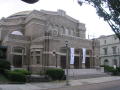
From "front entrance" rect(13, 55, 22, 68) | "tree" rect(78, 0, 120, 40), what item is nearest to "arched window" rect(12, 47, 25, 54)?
"front entrance" rect(13, 55, 22, 68)

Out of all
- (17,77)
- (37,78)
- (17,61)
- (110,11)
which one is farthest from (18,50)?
(110,11)

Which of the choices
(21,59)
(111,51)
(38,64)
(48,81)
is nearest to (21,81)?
(48,81)

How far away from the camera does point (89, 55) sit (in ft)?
144

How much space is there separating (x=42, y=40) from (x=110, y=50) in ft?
129

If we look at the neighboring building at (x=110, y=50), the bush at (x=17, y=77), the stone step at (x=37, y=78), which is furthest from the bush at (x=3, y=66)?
the neighboring building at (x=110, y=50)

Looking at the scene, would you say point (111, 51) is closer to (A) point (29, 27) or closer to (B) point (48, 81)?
(A) point (29, 27)

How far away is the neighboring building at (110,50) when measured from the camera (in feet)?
221

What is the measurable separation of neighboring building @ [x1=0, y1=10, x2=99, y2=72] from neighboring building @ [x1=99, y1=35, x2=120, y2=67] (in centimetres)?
2236

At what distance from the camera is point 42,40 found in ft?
121

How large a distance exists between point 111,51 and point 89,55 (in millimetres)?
28154

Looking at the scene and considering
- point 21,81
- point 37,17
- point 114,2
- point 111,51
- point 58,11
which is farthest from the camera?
point 111,51

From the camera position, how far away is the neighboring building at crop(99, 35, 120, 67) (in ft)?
221

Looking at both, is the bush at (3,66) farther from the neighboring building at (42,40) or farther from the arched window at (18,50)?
the arched window at (18,50)

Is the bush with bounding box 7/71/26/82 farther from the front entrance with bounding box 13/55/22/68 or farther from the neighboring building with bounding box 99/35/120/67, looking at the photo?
the neighboring building with bounding box 99/35/120/67
